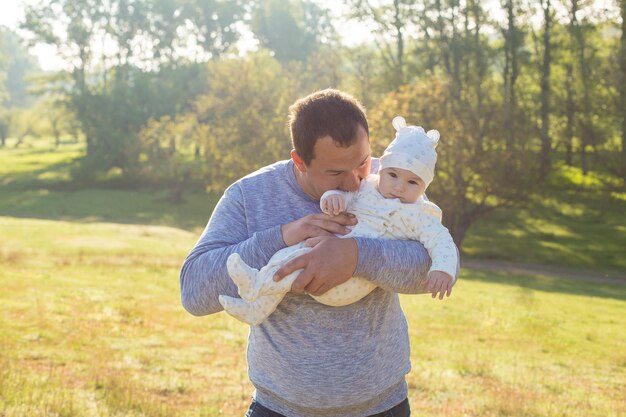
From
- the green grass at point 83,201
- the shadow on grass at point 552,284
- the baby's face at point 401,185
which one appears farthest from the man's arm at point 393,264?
the green grass at point 83,201

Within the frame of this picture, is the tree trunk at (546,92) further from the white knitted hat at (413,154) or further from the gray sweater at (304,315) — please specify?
the gray sweater at (304,315)

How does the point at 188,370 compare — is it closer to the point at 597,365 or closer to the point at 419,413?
the point at 419,413

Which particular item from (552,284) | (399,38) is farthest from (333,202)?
(399,38)

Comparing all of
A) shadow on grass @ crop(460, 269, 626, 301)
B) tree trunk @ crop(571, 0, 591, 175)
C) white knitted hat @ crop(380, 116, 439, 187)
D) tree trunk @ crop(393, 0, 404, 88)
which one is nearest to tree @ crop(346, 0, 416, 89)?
tree trunk @ crop(393, 0, 404, 88)

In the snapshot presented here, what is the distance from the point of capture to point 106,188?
63781 mm

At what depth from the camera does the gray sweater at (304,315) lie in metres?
2.94

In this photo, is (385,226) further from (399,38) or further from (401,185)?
(399,38)

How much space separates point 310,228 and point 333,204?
0.49ft

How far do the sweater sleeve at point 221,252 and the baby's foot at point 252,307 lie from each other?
6 cm

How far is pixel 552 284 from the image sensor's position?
26266mm

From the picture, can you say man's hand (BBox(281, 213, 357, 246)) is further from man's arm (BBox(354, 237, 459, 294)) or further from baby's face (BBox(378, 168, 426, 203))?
baby's face (BBox(378, 168, 426, 203))

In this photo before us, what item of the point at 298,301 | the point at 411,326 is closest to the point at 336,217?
the point at 298,301

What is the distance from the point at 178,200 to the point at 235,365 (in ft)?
158

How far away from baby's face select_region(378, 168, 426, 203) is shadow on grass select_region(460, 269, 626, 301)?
21232 mm
